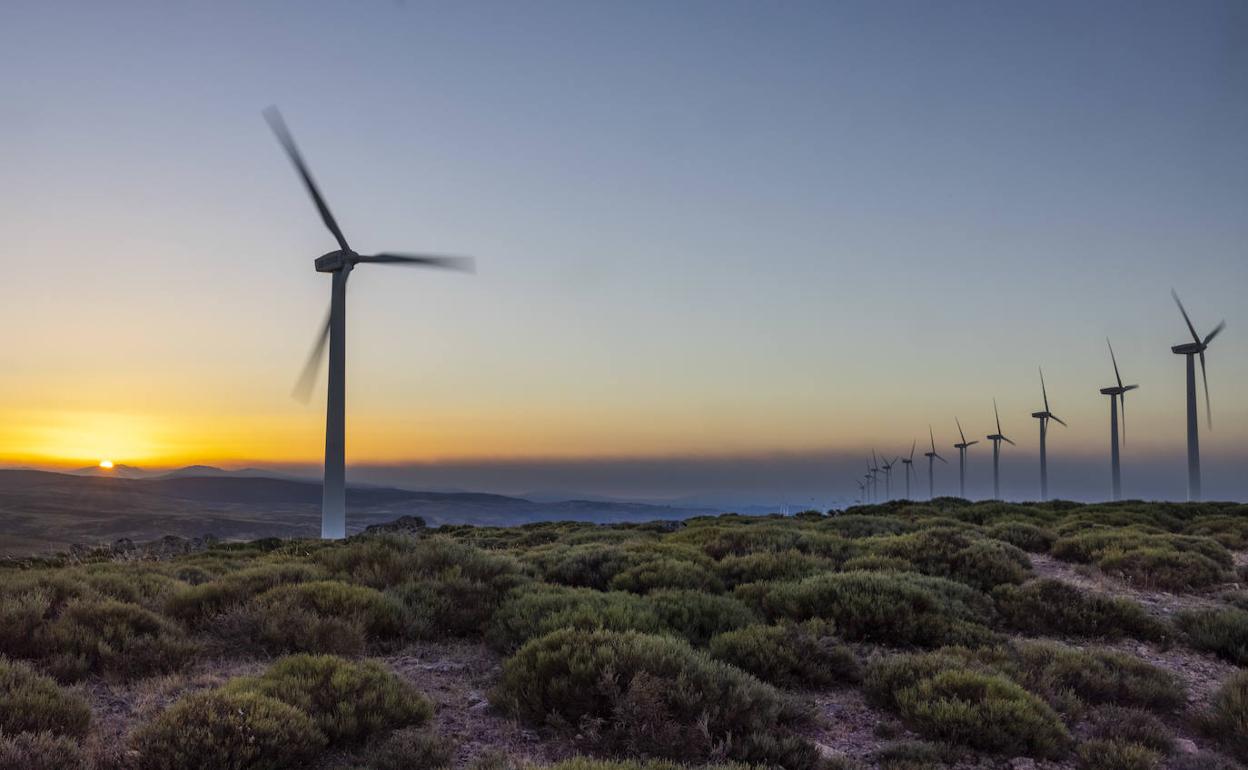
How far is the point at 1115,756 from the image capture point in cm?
746

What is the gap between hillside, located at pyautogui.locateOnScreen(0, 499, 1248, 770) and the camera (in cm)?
702

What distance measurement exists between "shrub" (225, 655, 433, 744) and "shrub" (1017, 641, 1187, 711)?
755 centimetres

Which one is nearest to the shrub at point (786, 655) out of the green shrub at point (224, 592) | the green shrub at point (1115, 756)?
the green shrub at point (1115, 756)

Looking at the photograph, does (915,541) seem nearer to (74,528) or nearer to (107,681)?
(107,681)

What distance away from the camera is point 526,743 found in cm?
750

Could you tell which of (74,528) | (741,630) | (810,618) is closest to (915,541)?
(810,618)

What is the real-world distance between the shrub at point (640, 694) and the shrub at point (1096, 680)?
3.66 meters

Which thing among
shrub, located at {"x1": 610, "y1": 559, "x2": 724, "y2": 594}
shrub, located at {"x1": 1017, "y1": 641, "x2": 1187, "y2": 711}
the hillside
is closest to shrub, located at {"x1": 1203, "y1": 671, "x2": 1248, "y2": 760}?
the hillside

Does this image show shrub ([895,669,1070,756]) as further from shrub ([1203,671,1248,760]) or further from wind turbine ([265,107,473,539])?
wind turbine ([265,107,473,539])

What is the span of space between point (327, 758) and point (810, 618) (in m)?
7.60

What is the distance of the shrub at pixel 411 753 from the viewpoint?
6.65m

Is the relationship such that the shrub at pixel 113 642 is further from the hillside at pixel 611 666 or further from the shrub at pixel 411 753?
the shrub at pixel 411 753

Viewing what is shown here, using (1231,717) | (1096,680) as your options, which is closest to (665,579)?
(1096,680)

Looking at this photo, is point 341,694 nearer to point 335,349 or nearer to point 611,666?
point 611,666
